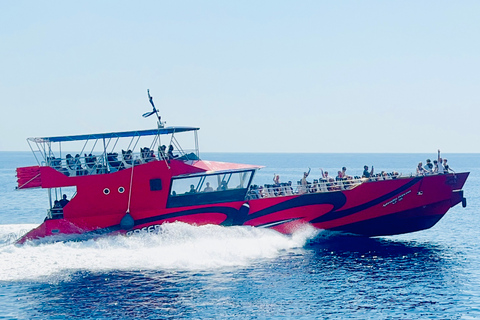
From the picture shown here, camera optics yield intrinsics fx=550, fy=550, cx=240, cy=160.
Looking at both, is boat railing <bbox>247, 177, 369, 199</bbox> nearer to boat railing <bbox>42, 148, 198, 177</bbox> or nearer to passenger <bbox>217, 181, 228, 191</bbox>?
passenger <bbox>217, 181, 228, 191</bbox>

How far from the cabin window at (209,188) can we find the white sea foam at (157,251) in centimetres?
125

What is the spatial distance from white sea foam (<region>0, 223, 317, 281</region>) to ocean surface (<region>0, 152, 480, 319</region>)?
5cm

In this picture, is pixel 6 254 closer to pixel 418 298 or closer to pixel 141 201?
pixel 141 201

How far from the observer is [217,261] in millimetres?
23766

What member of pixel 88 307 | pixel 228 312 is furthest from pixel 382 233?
pixel 88 307

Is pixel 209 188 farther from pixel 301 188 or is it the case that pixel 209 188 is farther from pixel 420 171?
pixel 420 171

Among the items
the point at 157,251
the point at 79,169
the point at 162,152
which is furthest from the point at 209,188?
the point at 79,169

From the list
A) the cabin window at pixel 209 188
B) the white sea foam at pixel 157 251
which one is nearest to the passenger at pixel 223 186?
the cabin window at pixel 209 188

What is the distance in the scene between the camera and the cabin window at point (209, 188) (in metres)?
26.1

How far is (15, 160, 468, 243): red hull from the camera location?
84.0 feet

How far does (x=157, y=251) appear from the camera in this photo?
24.6 meters

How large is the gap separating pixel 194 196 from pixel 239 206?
2234 mm

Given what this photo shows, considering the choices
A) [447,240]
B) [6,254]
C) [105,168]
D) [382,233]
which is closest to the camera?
[6,254]

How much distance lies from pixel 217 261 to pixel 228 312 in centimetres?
589
